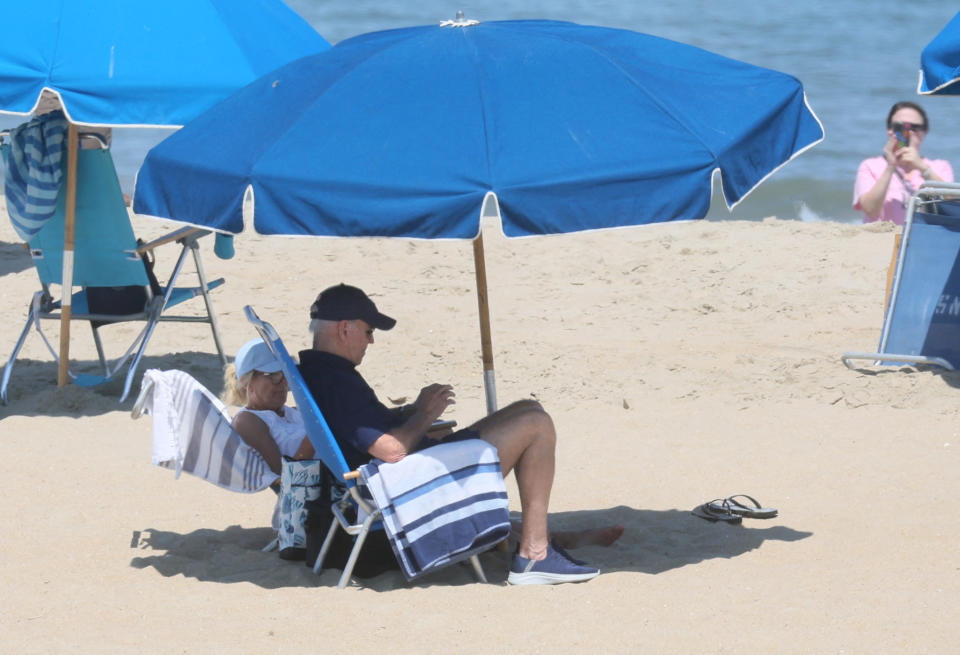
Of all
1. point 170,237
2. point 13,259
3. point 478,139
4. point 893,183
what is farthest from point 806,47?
point 478,139

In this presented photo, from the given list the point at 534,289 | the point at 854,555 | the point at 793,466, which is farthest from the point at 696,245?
the point at 854,555

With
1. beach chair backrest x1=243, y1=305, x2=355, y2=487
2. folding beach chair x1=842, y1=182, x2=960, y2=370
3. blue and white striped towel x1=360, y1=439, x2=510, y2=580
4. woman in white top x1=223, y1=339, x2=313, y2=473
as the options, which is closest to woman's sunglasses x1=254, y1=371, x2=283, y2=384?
woman in white top x1=223, y1=339, x2=313, y2=473

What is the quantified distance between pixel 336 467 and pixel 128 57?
2.40 m

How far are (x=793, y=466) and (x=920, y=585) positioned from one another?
4.78 ft

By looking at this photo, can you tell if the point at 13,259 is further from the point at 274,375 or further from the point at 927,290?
the point at 927,290

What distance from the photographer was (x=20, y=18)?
5328 millimetres

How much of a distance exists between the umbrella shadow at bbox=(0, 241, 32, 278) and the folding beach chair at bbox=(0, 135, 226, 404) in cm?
274

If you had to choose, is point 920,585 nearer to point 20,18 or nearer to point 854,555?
point 854,555

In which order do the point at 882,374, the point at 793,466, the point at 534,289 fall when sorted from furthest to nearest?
the point at 534,289 < the point at 882,374 < the point at 793,466

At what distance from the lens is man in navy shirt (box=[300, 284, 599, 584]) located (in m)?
3.75

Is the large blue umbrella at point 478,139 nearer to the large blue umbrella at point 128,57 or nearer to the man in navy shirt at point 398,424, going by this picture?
the man in navy shirt at point 398,424

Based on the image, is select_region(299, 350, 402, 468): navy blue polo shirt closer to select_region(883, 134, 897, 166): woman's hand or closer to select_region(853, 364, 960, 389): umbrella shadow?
select_region(853, 364, 960, 389): umbrella shadow

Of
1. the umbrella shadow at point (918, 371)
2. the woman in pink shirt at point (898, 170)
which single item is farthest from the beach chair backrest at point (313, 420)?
the woman in pink shirt at point (898, 170)

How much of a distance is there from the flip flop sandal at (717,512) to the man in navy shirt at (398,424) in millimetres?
760
